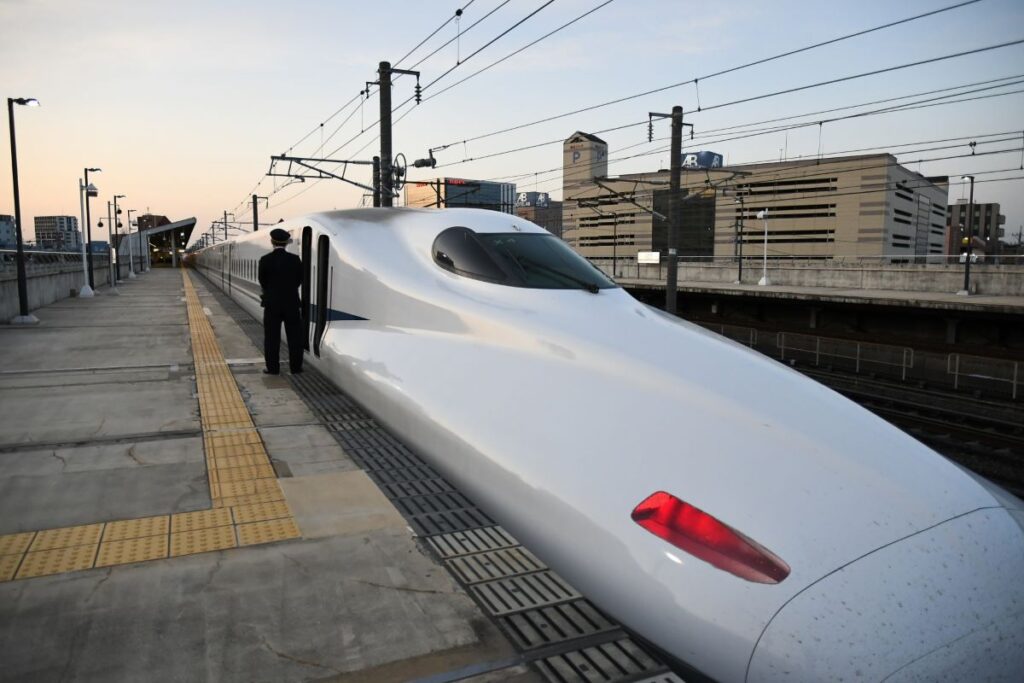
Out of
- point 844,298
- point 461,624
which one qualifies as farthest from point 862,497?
point 844,298

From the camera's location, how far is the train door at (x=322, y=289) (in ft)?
25.9

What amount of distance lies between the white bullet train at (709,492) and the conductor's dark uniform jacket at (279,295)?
14.4 feet

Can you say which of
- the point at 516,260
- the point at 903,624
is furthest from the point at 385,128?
the point at 903,624

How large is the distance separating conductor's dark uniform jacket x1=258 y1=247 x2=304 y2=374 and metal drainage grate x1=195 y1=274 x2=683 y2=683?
12.1ft

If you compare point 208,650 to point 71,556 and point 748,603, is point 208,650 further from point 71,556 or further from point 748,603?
point 748,603

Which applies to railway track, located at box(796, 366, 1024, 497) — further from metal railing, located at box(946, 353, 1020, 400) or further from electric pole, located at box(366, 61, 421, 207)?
electric pole, located at box(366, 61, 421, 207)

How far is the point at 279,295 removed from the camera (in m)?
8.99

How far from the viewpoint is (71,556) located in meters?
3.75

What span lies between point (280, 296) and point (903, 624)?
816 centimetres

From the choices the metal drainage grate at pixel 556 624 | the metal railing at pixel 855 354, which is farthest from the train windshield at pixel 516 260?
the metal railing at pixel 855 354

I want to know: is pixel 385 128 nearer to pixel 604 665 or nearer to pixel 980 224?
pixel 604 665

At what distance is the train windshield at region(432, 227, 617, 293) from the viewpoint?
5105mm

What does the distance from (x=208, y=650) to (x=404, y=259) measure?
3871 mm

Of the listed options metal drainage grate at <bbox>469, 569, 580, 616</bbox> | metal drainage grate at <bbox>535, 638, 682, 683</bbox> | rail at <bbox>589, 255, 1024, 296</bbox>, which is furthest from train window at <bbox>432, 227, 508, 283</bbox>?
rail at <bbox>589, 255, 1024, 296</bbox>
